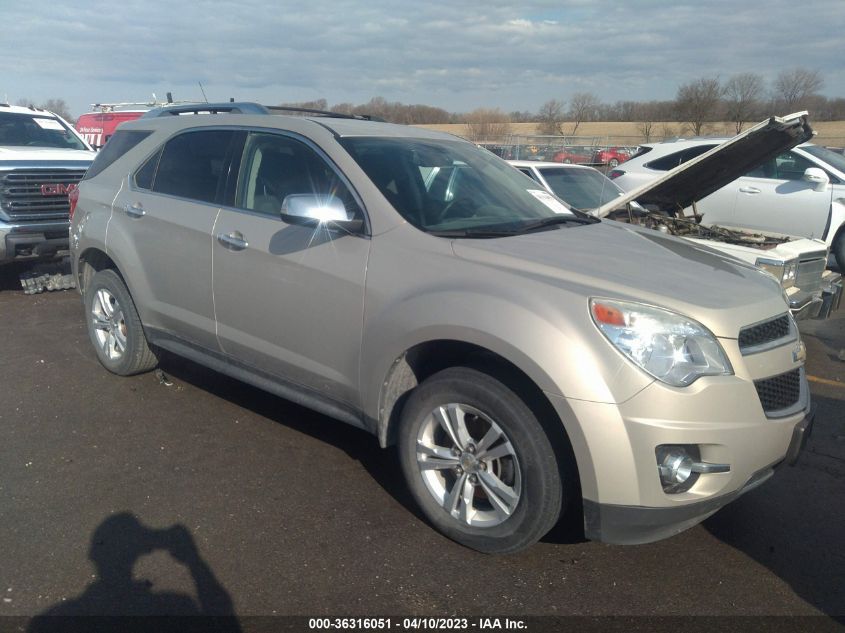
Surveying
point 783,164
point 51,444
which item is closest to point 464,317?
point 51,444

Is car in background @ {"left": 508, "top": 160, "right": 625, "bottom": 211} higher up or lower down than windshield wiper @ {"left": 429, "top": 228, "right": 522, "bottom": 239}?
lower down

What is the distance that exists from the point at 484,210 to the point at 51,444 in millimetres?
2892

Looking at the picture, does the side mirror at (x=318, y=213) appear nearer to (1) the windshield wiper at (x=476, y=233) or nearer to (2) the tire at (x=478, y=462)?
(1) the windshield wiper at (x=476, y=233)

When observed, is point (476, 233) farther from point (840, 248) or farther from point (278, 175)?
point (840, 248)

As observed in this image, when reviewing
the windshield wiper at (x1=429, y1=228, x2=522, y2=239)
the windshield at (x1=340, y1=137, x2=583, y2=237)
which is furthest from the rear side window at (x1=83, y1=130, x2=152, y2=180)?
the windshield wiper at (x1=429, y1=228, x2=522, y2=239)

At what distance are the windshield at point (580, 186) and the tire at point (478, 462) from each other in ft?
17.5

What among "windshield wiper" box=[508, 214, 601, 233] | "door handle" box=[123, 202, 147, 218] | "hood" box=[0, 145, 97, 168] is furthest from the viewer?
"hood" box=[0, 145, 97, 168]

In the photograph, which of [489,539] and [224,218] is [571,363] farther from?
[224,218]

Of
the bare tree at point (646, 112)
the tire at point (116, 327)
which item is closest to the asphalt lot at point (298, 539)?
the tire at point (116, 327)

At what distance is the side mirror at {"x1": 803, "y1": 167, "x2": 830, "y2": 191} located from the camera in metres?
9.26

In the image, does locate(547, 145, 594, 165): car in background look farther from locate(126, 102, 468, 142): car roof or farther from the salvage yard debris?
locate(126, 102, 468, 142): car roof

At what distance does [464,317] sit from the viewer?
302 cm

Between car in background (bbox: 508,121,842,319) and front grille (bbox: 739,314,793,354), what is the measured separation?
239cm

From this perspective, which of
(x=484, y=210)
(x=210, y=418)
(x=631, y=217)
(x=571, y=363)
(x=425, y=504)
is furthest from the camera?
(x=631, y=217)
